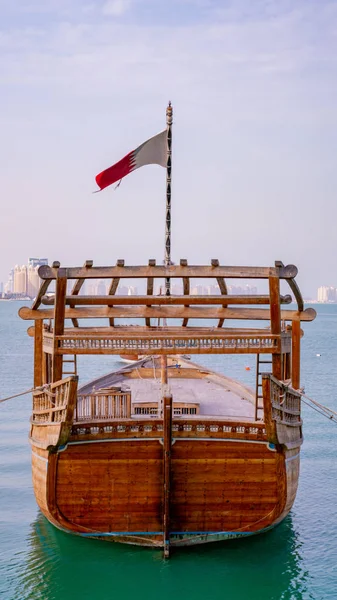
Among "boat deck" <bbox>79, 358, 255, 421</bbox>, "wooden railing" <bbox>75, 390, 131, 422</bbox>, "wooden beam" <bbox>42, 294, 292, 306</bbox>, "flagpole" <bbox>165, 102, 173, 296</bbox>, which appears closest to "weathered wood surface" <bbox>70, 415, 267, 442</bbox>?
"wooden railing" <bbox>75, 390, 131, 422</bbox>

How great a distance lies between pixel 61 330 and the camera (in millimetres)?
13430

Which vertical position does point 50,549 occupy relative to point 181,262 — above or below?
below

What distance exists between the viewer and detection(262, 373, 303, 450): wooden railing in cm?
1342

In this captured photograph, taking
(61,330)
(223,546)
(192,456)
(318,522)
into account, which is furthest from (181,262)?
(318,522)

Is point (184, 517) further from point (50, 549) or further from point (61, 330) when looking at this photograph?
point (61, 330)

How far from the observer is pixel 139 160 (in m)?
15.4

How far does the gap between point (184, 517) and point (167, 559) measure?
2.80ft

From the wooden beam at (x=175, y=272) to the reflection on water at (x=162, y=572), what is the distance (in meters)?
5.39

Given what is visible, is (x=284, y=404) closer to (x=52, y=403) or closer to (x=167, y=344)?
(x=167, y=344)

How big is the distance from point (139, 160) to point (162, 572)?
319 inches

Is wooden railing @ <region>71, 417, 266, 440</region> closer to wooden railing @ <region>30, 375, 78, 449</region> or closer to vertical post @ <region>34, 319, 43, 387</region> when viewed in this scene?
wooden railing @ <region>30, 375, 78, 449</region>

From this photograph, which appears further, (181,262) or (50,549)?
(50,549)

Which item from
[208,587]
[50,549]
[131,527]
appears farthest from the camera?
[50,549]

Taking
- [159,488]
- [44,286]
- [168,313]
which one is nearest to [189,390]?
[168,313]
